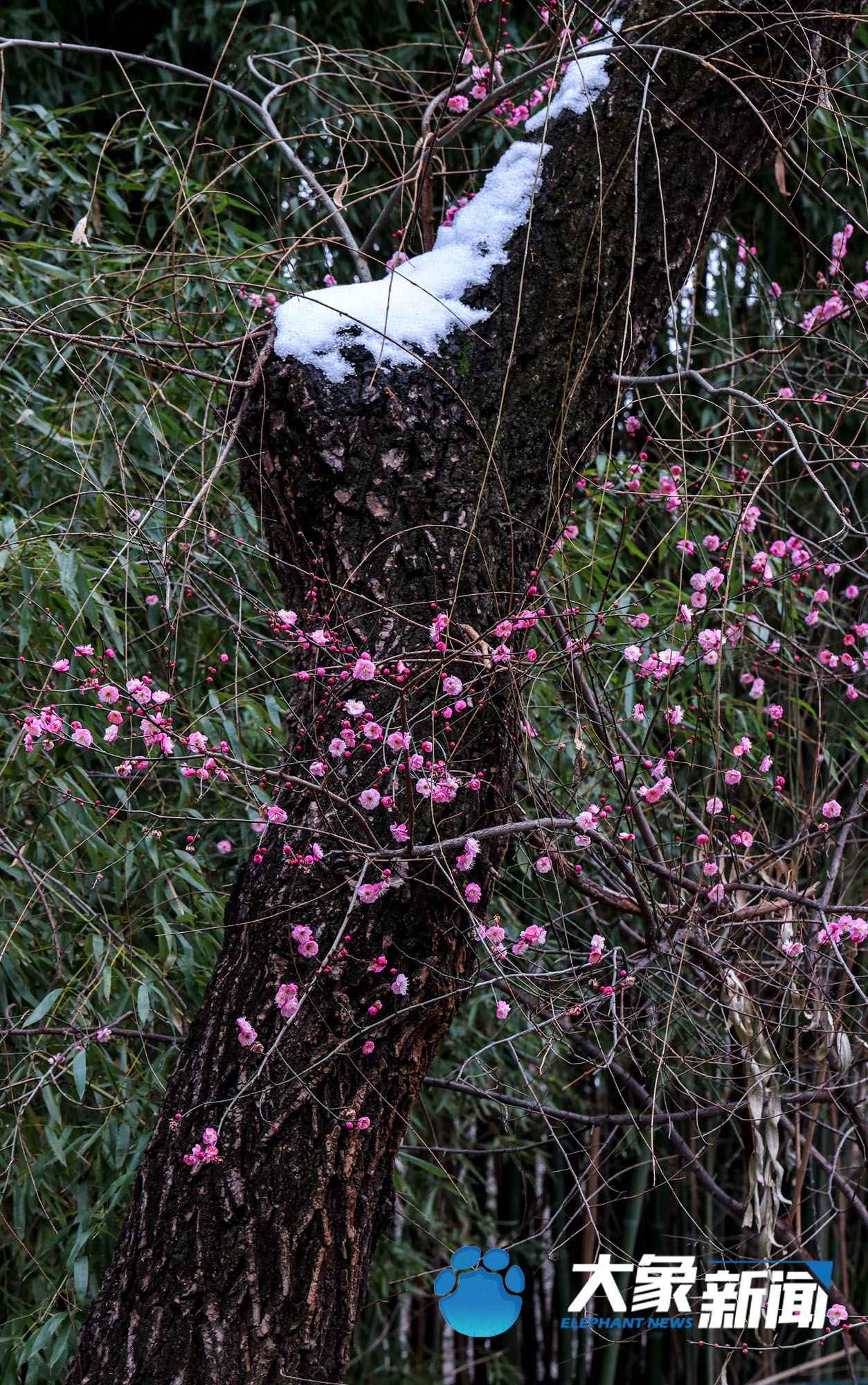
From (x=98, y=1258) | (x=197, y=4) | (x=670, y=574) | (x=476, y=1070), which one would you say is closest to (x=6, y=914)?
(x=98, y=1258)

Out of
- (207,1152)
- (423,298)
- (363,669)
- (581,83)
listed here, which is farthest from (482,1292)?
(581,83)

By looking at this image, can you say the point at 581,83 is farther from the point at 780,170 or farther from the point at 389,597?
the point at 389,597

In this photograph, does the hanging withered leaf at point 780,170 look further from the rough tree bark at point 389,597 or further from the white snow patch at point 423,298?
the white snow patch at point 423,298

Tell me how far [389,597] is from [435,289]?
1.20 feet

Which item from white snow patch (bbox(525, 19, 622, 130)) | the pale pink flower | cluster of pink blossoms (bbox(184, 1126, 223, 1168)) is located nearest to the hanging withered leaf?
white snow patch (bbox(525, 19, 622, 130))

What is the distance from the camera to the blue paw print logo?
1.30 metres

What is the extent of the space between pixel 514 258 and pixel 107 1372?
118 cm

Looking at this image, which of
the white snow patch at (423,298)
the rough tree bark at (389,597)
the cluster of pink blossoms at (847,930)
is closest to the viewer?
the rough tree bark at (389,597)

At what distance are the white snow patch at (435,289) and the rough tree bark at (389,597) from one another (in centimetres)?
2

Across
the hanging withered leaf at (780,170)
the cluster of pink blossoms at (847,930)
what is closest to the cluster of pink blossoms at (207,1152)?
the cluster of pink blossoms at (847,930)

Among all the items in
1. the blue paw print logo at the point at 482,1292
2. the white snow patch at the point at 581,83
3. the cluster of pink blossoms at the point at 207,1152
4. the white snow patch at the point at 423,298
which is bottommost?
the blue paw print logo at the point at 482,1292

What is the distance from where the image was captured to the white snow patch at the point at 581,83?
47.8 inches

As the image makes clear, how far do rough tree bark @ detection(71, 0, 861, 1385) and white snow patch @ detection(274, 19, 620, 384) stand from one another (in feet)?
0.07

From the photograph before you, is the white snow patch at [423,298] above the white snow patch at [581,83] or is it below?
below
